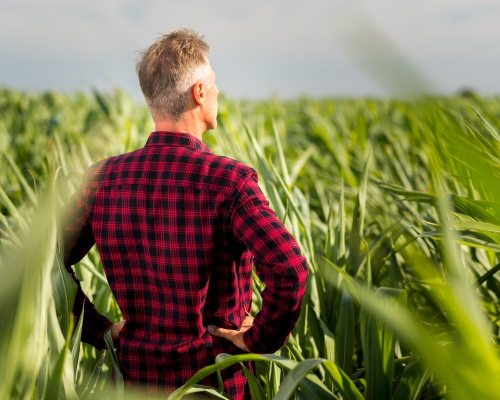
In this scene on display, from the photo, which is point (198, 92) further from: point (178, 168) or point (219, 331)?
point (219, 331)

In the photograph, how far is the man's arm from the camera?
92cm

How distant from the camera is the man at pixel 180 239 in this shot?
97 cm

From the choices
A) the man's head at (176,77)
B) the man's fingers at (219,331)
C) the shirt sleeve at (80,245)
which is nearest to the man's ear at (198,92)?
the man's head at (176,77)

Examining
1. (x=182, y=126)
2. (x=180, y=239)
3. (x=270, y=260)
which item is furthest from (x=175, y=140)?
(x=270, y=260)

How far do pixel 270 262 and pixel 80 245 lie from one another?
43 centimetres

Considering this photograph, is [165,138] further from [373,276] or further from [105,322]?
[373,276]

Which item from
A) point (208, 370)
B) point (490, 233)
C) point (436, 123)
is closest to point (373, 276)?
point (490, 233)

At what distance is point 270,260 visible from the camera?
0.92 meters

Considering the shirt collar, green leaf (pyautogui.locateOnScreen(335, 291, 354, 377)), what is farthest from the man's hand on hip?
the shirt collar

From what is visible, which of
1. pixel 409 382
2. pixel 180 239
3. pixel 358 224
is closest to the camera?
pixel 409 382

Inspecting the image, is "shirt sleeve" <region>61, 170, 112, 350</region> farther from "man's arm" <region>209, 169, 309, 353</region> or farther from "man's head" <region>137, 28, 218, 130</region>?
"man's arm" <region>209, 169, 309, 353</region>

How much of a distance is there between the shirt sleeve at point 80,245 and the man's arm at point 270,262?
33cm

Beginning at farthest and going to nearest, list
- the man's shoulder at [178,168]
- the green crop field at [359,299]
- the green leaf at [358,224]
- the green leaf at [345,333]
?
the green leaf at [358,224] → the green leaf at [345,333] → the man's shoulder at [178,168] → the green crop field at [359,299]

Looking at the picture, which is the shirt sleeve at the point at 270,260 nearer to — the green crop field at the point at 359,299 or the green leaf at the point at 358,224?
the green crop field at the point at 359,299
